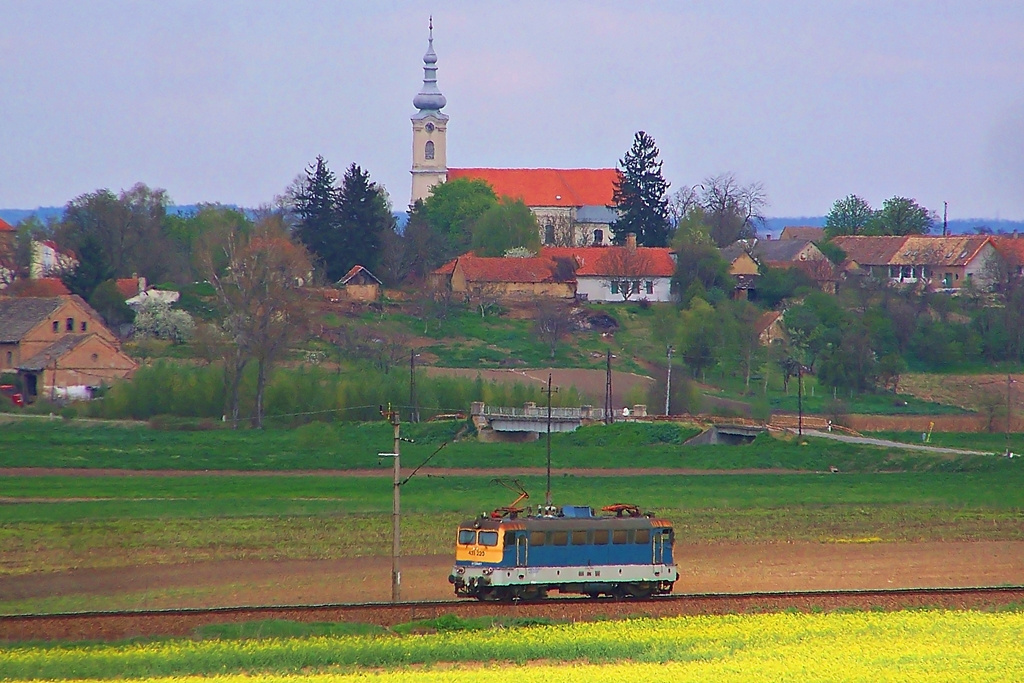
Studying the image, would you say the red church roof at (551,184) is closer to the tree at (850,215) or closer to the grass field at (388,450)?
the tree at (850,215)

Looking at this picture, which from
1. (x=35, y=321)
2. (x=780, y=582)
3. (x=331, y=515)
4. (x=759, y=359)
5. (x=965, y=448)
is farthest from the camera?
(x=759, y=359)

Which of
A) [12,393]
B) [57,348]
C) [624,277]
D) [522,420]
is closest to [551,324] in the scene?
[624,277]

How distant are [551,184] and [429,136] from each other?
13603 mm

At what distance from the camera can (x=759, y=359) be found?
92.5 metres

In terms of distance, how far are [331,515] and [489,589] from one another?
747 inches

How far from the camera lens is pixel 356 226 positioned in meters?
111

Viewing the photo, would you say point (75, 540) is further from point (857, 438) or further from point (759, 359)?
point (759, 359)

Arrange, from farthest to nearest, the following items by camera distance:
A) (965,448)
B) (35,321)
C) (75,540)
→ (35,321)
(965,448)
(75,540)

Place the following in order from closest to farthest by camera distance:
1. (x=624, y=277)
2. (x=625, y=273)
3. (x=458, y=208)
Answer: (x=624, y=277), (x=625, y=273), (x=458, y=208)

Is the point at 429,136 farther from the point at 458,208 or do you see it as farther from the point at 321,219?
the point at 321,219

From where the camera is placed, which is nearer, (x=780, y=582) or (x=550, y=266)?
(x=780, y=582)

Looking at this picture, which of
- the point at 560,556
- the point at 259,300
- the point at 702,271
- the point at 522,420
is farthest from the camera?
the point at 702,271

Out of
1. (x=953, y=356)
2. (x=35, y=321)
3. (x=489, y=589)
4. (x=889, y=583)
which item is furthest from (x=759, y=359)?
(x=489, y=589)

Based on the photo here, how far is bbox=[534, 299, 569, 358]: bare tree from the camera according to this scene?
319ft
